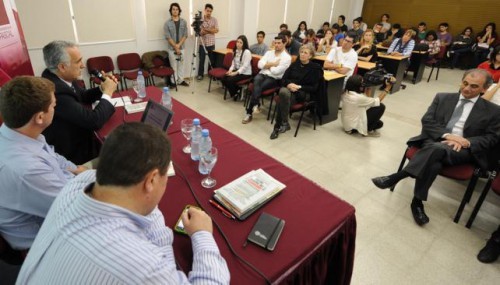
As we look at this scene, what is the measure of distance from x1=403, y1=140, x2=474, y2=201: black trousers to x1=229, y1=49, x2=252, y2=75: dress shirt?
3.33m

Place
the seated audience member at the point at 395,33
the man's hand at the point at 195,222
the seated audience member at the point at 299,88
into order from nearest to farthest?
the man's hand at the point at 195,222 → the seated audience member at the point at 299,88 → the seated audience member at the point at 395,33

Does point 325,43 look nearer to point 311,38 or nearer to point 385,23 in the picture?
point 311,38

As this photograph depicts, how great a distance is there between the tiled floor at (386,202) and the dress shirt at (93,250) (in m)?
1.71

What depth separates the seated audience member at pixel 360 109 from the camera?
3693mm

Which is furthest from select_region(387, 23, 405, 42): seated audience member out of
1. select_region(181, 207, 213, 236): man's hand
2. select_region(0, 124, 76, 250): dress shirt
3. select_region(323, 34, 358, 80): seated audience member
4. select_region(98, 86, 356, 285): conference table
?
select_region(0, 124, 76, 250): dress shirt

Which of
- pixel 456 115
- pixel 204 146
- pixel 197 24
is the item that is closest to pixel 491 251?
pixel 456 115

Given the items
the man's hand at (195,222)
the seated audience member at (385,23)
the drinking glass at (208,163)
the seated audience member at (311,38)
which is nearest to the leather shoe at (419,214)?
the drinking glass at (208,163)

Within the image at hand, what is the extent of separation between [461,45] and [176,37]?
27.9 ft

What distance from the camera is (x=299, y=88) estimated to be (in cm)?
388

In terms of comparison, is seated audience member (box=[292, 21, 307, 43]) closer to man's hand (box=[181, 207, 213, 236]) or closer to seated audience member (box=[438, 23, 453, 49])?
seated audience member (box=[438, 23, 453, 49])

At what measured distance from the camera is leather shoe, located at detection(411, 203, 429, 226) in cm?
240

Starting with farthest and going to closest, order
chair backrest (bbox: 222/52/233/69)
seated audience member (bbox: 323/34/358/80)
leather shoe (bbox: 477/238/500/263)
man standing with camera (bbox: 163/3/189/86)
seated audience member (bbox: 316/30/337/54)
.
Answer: seated audience member (bbox: 316/30/337/54) < man standing with camera (bbox: 163/3/189/86) < chair backrest (bbox: 222/52/233/69) < seated audience member (bbox: 323/34/358/80) < leather shoe (bbox: 477/238/500/263)

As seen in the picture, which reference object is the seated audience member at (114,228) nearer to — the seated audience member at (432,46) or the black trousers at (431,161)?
the black trousers at (431,161)

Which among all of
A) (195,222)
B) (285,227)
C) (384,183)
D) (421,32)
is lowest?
(384,183)
